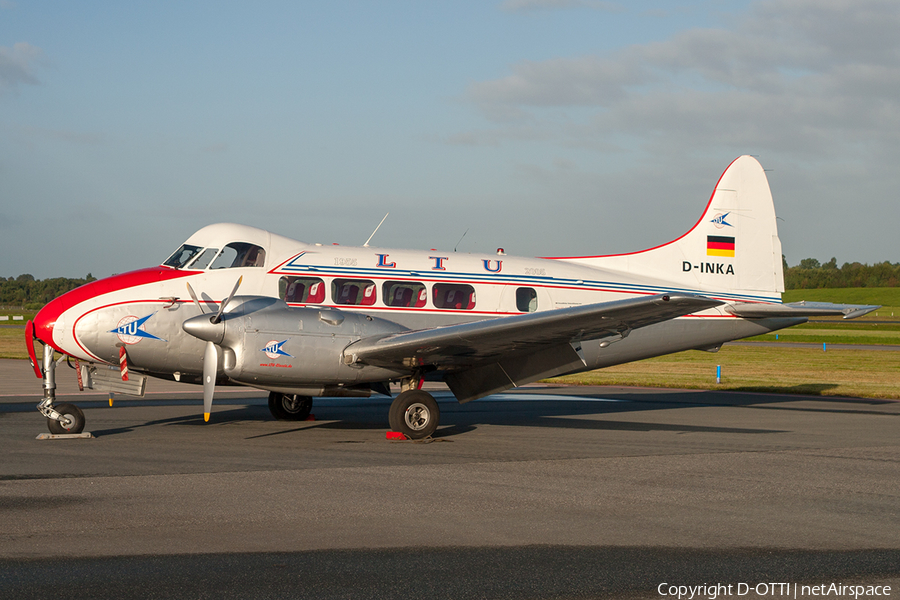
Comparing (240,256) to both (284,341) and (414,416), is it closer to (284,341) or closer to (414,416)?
(284,341)

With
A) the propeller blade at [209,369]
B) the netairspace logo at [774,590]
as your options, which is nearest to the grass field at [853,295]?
the propeller blade at [209,369]

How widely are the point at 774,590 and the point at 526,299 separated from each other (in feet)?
32.3

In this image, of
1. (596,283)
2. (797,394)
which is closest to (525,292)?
(596,283)

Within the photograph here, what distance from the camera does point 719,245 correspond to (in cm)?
1650

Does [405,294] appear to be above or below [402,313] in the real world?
above

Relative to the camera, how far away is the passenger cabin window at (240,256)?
1355 centimetres

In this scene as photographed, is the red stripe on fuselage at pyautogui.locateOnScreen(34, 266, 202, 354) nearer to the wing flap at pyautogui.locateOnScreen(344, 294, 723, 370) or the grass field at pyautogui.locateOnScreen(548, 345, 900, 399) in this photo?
the wing flap at pyautogui.locateOnScreen(344, 294, 723, 370)

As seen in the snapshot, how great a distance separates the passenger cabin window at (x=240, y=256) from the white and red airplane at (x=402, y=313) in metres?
0.02

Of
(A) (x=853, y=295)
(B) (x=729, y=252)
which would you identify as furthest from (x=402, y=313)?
(A) (x=853, y=295)

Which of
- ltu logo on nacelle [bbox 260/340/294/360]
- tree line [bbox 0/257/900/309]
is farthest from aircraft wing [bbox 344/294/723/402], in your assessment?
tree line [bbox 0/257/900/309]

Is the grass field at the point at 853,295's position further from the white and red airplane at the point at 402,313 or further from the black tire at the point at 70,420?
the black tire at the point at 70,420

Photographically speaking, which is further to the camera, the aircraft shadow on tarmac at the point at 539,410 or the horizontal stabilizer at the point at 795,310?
the aircraft shadow on tarmac at the point at 539,410

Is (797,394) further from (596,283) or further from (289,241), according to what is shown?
(289,241)

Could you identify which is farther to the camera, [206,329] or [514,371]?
[514,371]
